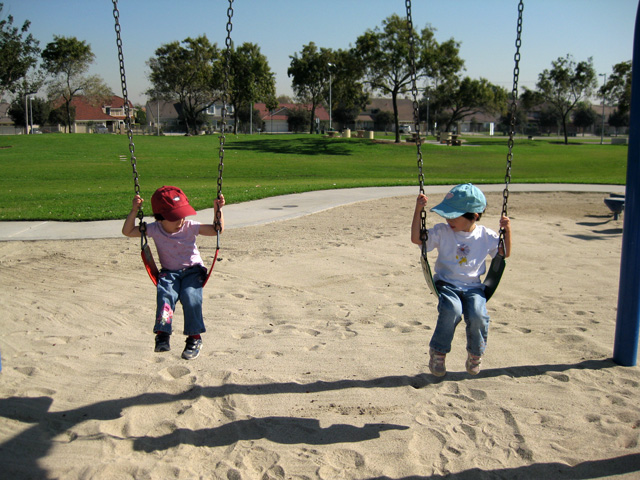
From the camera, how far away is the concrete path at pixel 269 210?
9328 millimetres

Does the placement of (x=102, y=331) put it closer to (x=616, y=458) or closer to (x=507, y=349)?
(x=507, y=349)

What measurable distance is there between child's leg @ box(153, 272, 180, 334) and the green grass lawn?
280 inches

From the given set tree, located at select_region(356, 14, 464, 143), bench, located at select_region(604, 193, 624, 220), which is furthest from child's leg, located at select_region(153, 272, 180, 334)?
tree, located at select_region(356, 14, 464, 143)

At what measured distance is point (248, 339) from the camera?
517cm

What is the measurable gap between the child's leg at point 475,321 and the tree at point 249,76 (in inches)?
1951

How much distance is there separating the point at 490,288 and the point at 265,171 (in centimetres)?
1984

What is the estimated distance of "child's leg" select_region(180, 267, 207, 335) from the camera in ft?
13.5

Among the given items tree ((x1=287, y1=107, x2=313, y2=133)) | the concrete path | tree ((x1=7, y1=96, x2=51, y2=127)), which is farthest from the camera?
tree ((x1=287, y1=107, x2=313, y2=133))

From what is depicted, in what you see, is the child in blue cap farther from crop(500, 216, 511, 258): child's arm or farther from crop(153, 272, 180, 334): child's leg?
crop(153, 272, 180, 334): child's leg

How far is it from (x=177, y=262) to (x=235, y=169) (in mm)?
20302

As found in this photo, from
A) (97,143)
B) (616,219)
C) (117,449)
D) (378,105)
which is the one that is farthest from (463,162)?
(378,105)

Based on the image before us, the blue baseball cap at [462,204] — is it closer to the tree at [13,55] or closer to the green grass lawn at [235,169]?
the green grass lawn at [235,169]

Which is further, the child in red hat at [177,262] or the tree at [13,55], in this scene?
the tree at [13,55]

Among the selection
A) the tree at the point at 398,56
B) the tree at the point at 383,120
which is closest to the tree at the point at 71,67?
the tree at the point at 398,56
